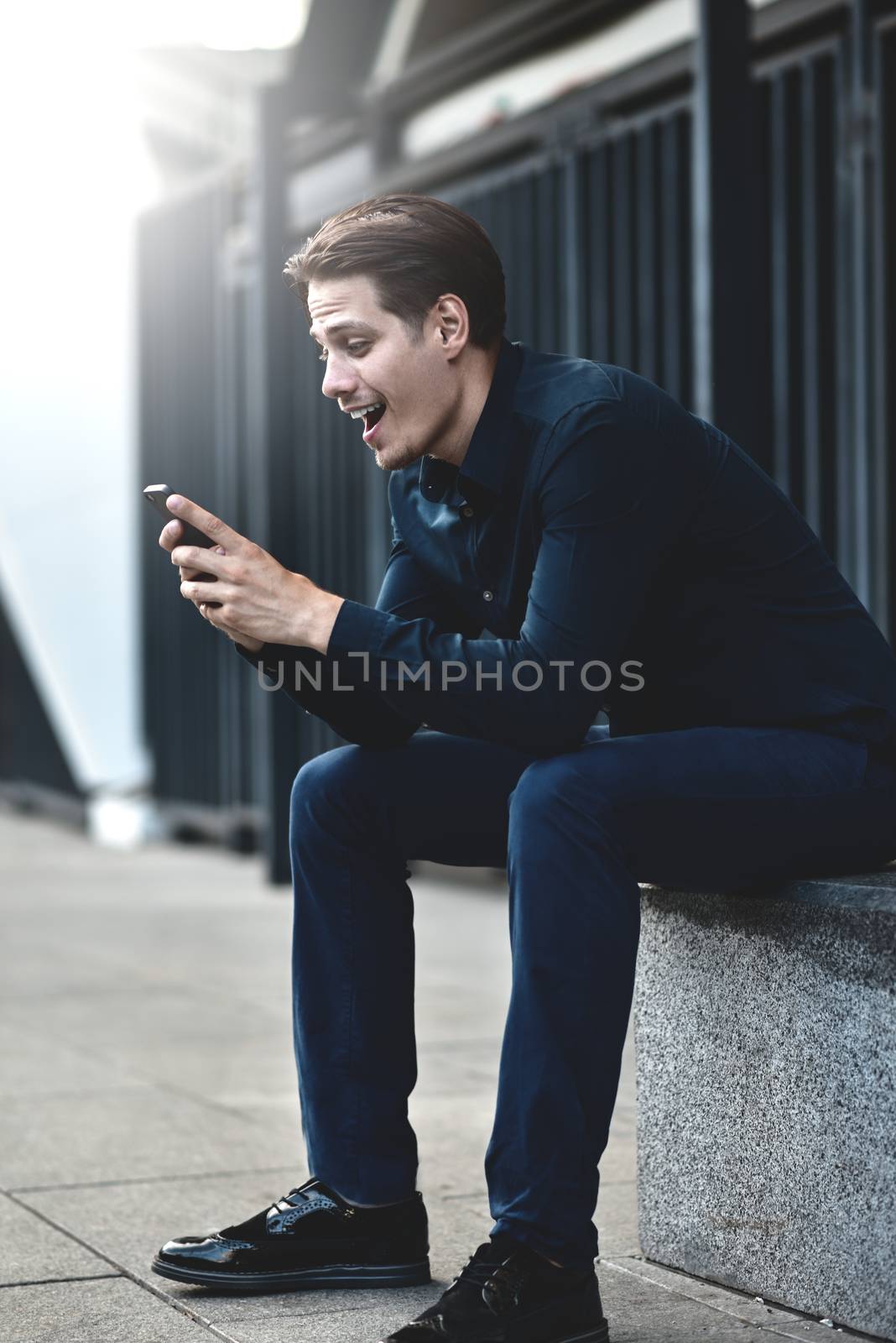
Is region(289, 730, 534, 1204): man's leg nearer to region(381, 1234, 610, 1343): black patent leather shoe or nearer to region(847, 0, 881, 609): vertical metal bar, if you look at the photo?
region(381, 1234, 610, 1343): black patent leather shoe

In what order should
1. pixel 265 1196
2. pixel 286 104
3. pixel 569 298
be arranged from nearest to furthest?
pixel 265 1196
pixel 569 298
pixel 286 104

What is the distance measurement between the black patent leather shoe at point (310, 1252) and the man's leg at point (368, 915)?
1.4 inches

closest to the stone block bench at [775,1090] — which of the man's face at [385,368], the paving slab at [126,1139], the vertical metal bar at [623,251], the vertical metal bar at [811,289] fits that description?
the man's face at [385,368]

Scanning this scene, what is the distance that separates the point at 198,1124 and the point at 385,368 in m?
1.90

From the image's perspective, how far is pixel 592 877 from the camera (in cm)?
232

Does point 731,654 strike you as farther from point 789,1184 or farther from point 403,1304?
point 403,1304

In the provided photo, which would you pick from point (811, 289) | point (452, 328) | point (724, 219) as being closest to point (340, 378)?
point (452, 328)

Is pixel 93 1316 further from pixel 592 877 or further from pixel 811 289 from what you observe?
pixel 811 289

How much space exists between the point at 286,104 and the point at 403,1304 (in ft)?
21.4

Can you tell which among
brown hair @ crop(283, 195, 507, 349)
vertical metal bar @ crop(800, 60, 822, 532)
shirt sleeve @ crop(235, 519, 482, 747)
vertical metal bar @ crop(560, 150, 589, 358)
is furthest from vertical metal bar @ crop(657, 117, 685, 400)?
brown hair @ crop(283, 195, 507, 349)

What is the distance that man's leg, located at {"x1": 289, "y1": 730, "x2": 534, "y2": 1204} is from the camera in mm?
2672

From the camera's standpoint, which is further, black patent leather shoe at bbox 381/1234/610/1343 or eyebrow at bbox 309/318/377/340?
eyebrow at bbox 309/318/377/340

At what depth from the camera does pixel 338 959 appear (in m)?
2.72

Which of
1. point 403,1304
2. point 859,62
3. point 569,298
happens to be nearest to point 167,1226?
point 403,1304
